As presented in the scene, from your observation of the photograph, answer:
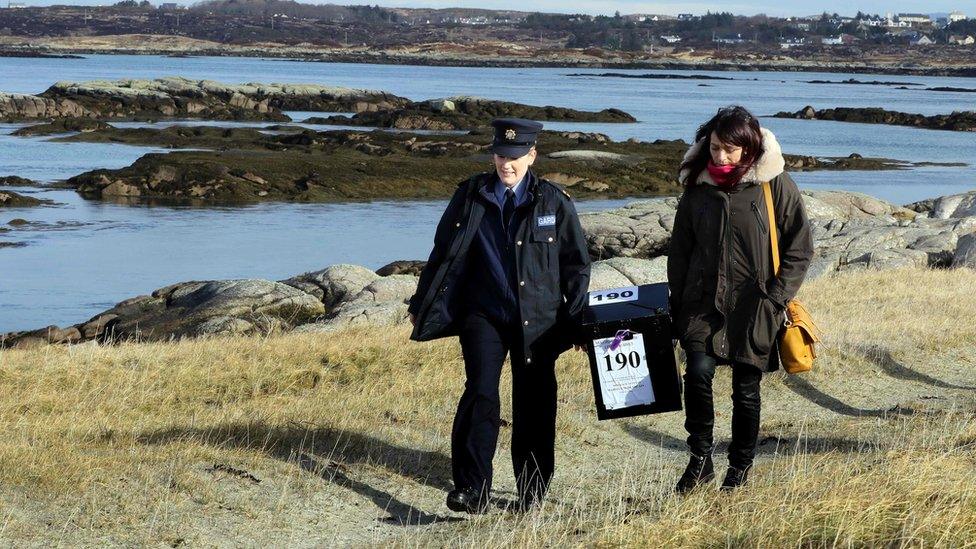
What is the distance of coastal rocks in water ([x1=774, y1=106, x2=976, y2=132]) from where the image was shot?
7162cm

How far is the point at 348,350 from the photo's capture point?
36.1 ft

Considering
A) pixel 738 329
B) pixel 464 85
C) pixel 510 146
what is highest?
pixel 510 146

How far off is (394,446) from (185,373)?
125 inches

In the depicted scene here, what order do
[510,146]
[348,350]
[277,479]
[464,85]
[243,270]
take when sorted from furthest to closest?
[464,85] → [243,270] → [348,350] → [277,479] → [510,146]

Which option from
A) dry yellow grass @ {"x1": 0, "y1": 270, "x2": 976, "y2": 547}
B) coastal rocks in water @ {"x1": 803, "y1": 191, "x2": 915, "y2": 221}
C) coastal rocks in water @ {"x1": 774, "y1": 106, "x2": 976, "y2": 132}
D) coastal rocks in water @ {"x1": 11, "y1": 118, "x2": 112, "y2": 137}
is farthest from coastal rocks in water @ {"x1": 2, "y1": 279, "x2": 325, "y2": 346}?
coastal rocks in water @ {"x1": 774, "y1": 106, "x2": 976, "y2": 132}

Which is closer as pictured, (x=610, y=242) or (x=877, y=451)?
(x=877, y=451)

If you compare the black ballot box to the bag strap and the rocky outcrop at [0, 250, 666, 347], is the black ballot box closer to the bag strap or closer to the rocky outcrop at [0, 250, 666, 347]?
the bag strap

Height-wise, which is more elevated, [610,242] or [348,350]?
[348,350]

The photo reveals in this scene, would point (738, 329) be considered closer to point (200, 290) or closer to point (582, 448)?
point (582, 448)

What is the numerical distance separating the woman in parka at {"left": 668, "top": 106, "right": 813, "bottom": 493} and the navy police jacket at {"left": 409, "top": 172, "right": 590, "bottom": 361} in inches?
19.5

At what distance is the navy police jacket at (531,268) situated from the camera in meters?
5.90

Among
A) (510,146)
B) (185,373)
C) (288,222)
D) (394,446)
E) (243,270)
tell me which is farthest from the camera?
(288,222)

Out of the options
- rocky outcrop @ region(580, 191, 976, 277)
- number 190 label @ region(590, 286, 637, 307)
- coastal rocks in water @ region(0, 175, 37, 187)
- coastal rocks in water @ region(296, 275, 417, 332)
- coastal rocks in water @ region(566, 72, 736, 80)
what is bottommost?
coastal rocks in water @ region(566, 72, 736, 80)

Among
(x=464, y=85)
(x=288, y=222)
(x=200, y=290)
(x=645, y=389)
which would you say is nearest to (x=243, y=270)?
(x=200, y=290)
